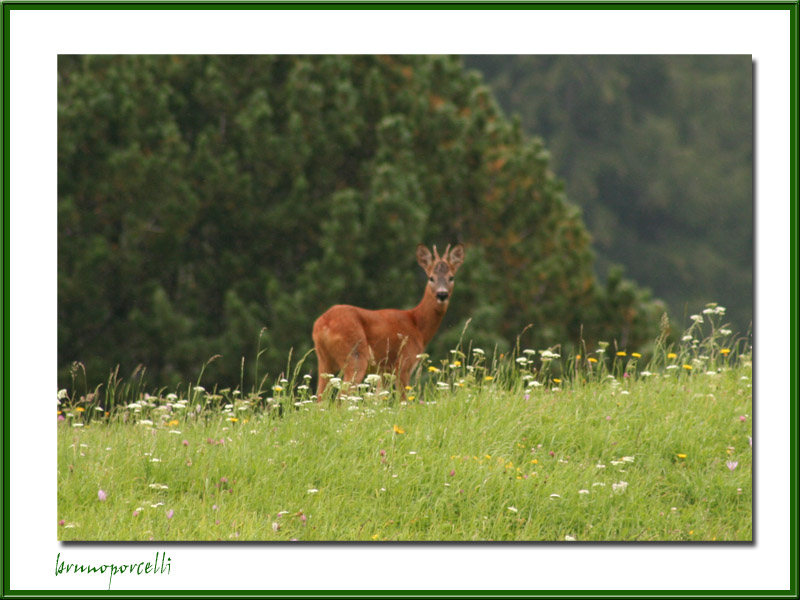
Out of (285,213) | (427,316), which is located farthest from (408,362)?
(285,213)

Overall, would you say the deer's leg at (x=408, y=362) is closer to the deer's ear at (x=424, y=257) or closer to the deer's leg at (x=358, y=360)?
the deer's leg at (x=358, y=360)

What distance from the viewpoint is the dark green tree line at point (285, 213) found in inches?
415

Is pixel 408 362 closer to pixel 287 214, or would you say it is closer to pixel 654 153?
pixel 287 214

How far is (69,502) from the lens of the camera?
5.13 metres

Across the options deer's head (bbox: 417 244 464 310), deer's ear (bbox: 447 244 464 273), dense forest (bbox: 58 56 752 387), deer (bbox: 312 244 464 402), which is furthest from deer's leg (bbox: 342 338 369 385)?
dense forest (bbox: 58 56 752 387)

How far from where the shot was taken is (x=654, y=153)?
993 inches

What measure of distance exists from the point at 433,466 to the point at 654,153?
2147 centimetres

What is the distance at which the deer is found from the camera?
26.9ft

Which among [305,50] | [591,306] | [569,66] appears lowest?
[591,306]

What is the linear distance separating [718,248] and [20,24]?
69.8 feet

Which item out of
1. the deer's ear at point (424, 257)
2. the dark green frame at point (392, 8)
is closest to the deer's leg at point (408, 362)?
the deer's ear at point (424, 257)

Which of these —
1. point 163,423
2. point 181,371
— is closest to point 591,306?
point 181,371

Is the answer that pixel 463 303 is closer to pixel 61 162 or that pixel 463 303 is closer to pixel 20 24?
pixel 61 162

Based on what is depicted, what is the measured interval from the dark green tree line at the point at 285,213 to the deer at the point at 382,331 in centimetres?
159
